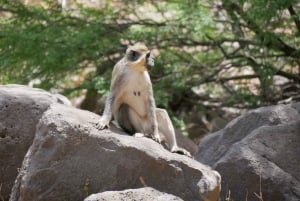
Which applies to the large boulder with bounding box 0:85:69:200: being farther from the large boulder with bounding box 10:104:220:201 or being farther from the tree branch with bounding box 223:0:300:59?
the tree branch with bounding box 223:0:300:59

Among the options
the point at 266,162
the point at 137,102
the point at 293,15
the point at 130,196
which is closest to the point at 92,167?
the point at 130,196

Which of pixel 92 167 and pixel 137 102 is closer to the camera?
pixel 92 167

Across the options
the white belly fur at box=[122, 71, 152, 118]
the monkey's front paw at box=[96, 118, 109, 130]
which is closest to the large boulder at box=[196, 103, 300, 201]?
the white belly fur at box=[122, 71, 152, 118]

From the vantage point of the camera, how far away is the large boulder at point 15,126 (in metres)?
9.08

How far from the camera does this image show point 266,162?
9.63m

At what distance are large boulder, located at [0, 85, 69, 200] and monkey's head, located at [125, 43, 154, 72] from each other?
A: 122cm

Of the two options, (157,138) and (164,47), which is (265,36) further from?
(157,138)

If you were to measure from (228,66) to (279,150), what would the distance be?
5.77 meters

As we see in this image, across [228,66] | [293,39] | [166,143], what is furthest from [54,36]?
[166,143]

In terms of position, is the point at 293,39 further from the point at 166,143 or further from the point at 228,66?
the point at 166,143

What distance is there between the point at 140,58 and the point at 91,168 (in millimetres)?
1904

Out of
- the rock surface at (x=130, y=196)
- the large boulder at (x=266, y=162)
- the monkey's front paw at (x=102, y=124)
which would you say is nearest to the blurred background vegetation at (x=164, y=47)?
the large boulder at (x=266, y=162)

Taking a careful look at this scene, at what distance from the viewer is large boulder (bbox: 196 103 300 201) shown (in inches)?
371

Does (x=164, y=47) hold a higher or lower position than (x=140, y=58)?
lower
